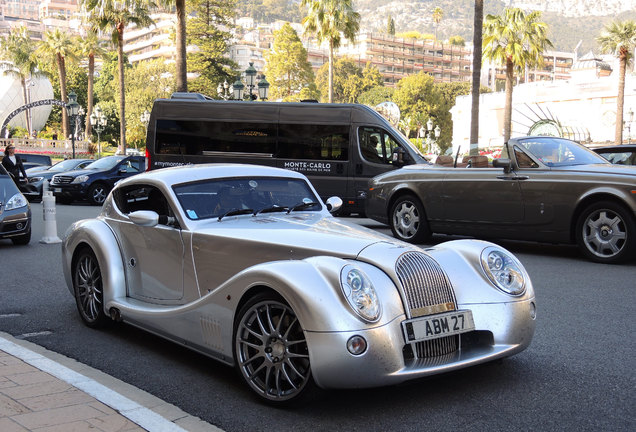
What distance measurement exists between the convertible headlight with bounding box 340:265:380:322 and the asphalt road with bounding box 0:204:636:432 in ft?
1.91

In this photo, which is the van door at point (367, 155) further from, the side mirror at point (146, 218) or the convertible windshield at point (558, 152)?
the side mirror at point (146, 218)

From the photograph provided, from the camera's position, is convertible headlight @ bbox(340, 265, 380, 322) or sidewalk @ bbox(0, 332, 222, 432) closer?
sidewalk @ bbox(0, 332, 222, 432)

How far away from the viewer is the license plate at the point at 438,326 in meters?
3.75

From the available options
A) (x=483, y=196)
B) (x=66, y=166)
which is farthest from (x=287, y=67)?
(x=483, y=196)

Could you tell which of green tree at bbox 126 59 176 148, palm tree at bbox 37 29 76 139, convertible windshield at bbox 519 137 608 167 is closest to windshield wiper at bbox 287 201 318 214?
convertible windshield at bbox 519 137 608 167

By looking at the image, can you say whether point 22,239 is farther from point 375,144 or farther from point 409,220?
point 375,144

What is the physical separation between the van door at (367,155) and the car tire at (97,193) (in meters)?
9.55

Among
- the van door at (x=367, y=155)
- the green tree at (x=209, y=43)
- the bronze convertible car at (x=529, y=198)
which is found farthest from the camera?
the green tree at (x=209, y=43)

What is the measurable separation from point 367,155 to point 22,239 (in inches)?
309

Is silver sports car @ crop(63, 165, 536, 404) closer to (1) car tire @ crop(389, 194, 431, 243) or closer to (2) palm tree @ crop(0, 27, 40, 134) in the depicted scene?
(1) car tire @ crop(389, 194, 431, 243)

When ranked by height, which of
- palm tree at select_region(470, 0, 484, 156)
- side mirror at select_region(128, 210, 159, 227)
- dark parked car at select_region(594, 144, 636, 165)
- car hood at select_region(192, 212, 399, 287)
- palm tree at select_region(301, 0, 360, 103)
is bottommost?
car hood at select_region(192, 212, 399, 287)

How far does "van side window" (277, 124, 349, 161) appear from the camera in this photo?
54.5 feet

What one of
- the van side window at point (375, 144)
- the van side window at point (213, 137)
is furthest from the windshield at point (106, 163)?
the van side window at point (375, 144)

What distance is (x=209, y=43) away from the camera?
67750 millimetres
